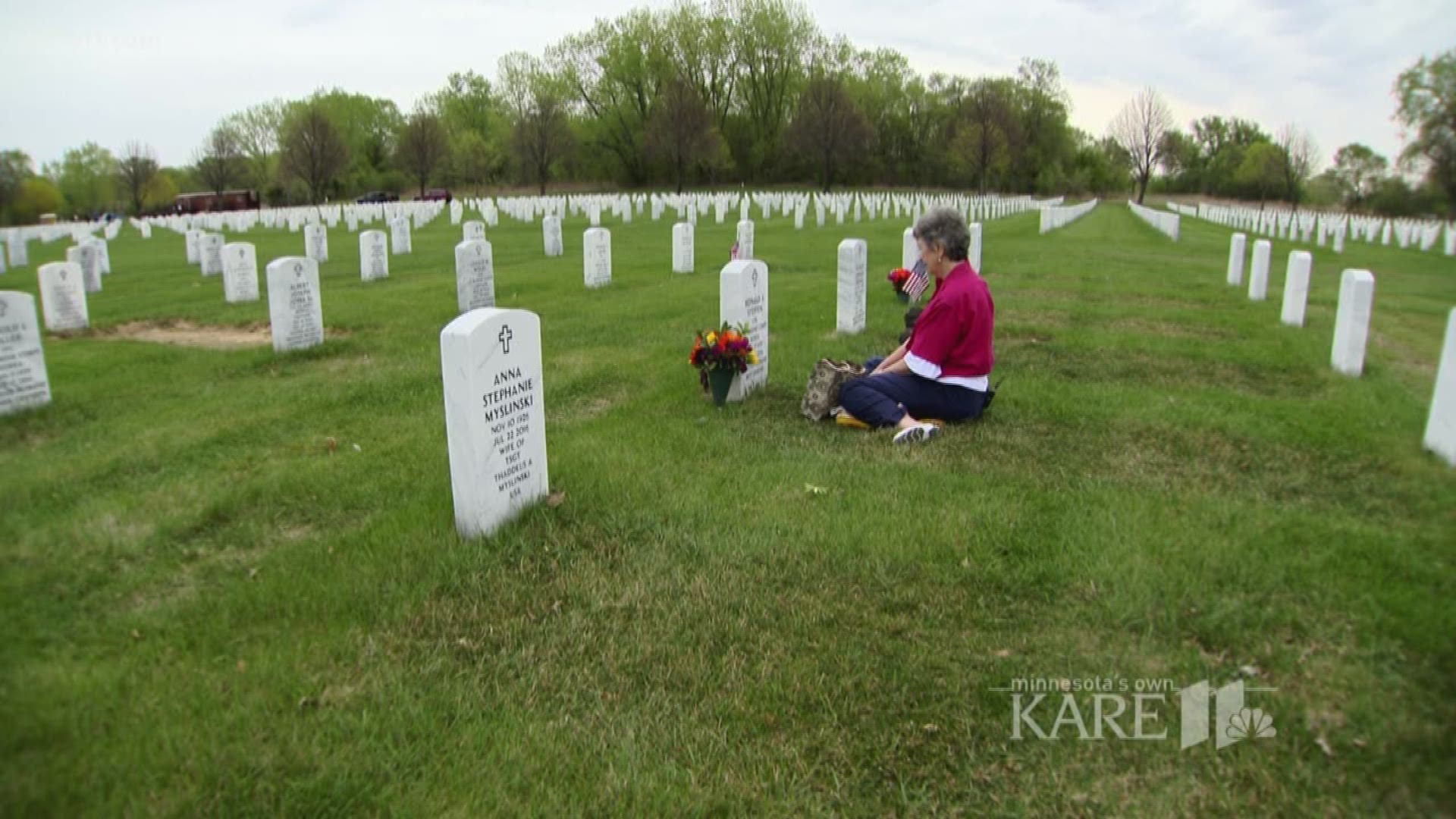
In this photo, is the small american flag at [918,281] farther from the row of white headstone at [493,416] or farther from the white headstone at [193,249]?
the white headstone at [193,249]

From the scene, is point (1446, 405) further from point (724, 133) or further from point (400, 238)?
point (724, 133)

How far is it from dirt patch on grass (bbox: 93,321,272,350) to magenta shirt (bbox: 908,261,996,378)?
790cm

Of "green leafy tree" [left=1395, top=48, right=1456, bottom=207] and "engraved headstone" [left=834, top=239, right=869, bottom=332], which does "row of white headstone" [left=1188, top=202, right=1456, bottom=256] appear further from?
"green leafy tree" [left=1395, top=48, right=1456, bottom=207]

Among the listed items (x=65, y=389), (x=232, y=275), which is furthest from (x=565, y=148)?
(x=65, y=389)

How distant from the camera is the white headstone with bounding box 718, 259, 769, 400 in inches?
290

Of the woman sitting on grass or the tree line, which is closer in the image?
the woman sitting on grass

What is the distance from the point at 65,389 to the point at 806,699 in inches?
313

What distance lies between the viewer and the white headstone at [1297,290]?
10773 millimetres

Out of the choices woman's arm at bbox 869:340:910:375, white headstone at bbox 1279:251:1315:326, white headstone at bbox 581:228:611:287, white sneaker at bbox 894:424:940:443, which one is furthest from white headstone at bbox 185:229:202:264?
white headstone at bbox 1279:251:1315:326

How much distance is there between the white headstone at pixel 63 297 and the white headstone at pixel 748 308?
9302 millimetres

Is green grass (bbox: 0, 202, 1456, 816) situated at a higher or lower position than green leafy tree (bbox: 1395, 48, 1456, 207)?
lower

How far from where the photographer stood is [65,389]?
26.6 ft

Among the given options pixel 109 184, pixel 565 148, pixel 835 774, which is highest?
pixel 565 148

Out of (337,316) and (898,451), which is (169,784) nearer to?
(898,451)
